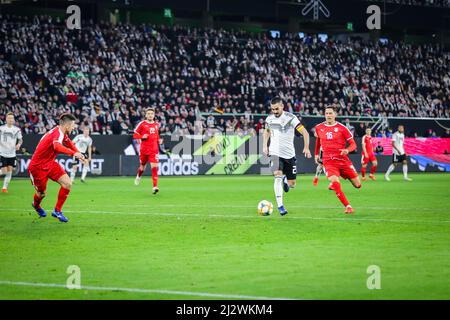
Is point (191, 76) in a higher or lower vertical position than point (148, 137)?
higher

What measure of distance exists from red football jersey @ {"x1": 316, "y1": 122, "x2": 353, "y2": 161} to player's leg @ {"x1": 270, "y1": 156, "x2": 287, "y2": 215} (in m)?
1.17

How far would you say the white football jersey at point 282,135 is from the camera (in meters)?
20.1

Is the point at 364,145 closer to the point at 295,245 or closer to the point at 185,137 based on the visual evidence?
the point at 185,137

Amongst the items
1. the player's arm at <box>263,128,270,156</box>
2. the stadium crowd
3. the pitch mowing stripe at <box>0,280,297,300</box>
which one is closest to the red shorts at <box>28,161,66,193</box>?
the player's arm at <box>263,128,270,156</box>

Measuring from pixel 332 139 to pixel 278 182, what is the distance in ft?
5.85

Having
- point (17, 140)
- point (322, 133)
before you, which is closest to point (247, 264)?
point (322, 133)

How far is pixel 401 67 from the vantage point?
209ft

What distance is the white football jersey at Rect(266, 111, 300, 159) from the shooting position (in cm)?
2008

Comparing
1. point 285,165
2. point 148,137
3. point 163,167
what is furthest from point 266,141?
point 163,167

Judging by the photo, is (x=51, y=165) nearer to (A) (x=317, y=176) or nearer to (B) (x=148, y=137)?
(B) (x=148, y=137)

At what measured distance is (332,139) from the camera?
791 inches

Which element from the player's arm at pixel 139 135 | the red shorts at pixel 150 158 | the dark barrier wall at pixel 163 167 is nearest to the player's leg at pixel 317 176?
the red shorts at pixel 150 158

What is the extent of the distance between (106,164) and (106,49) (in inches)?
375

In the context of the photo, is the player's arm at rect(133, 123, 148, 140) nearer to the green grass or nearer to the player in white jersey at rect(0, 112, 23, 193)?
the player in white jersey at rect(0, 112, 23, 193)
